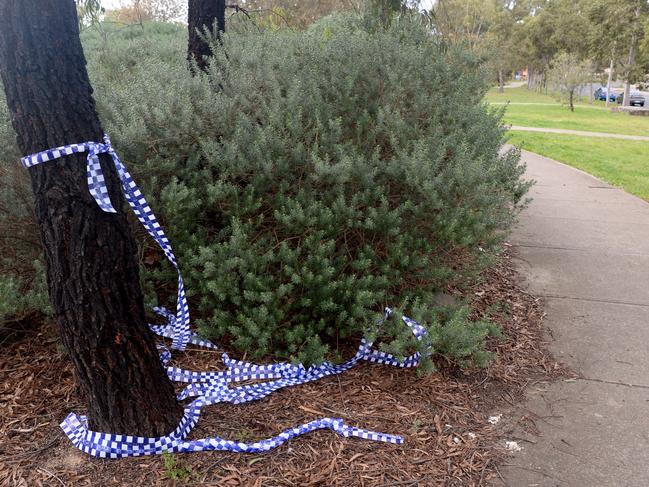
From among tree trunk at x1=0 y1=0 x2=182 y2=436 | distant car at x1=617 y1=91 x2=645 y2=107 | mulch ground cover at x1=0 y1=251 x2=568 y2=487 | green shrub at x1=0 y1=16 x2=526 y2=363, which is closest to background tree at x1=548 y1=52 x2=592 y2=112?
distant car at x1=617 y1=91 x2=645 y2=107

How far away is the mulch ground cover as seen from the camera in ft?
8.85

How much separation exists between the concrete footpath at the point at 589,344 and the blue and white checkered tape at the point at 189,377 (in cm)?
82

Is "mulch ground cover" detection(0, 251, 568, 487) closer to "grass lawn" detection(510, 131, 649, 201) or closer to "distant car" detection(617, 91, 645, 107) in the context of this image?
"grass lawn" detection(510, 131, 649, 201)

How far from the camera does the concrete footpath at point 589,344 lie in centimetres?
297

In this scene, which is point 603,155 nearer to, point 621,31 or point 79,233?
point 79,233

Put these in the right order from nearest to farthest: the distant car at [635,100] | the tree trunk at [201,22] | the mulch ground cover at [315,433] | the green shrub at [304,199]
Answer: the mulch ground cover at [315,433]
the green shrub at [304,199]
the tree trunk at [201,22]
the distant car at [635,100]

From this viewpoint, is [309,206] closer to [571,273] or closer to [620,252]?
[571,273]

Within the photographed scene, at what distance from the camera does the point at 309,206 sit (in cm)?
371

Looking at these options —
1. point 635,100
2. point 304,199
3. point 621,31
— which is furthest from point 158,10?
point 635,100

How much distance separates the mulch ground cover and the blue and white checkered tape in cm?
5

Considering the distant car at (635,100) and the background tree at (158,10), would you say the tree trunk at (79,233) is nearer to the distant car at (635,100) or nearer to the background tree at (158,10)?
the background tree at (158,10)

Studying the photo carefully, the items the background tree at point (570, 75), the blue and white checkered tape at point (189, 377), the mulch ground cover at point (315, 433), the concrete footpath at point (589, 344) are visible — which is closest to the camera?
the blue and white checkered tape at point (189, 377)

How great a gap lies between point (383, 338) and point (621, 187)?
7.72 metres

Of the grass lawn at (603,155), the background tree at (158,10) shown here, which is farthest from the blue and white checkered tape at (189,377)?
the background tree at (158,10)
